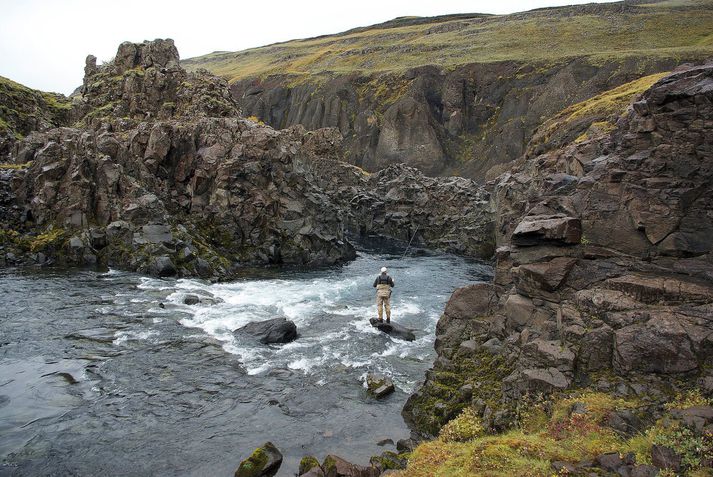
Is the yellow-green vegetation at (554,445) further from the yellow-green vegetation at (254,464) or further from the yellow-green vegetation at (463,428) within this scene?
the yellow-green vegetation at (254,464)

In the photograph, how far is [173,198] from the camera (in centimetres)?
4991

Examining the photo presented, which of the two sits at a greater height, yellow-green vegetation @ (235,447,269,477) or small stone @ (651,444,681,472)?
small stone @ (651,444,681,472)

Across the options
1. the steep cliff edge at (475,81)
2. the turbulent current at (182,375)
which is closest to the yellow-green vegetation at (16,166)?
the turbulent current at (182,375)

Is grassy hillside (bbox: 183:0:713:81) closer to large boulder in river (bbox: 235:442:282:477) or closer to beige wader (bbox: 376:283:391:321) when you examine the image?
beige wader (bbox: 376:283:391:321)

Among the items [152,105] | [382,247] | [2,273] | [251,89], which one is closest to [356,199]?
[382,247]

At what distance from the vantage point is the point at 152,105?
212ft

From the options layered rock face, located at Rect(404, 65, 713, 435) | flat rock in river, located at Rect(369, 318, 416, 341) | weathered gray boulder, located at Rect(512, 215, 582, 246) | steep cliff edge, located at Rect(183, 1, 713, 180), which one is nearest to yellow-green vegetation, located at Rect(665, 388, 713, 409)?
layered rock face, located at Rect(404, 65, 713, 435)

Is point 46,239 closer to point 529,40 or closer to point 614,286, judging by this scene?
point 614,286

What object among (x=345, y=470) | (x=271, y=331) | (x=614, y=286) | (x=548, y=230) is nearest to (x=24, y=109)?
(x=271, y=331)

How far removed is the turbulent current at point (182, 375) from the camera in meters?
15.7

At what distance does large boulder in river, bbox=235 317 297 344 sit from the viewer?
84.1 ft

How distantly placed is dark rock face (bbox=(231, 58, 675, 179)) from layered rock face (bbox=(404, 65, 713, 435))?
8668 centimetres

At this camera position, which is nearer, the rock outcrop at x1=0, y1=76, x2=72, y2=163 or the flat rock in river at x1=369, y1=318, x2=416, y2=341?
the flat rock in river at x1=369, y1=318, x2=416, y2=341

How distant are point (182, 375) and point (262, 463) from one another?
8464 mm
